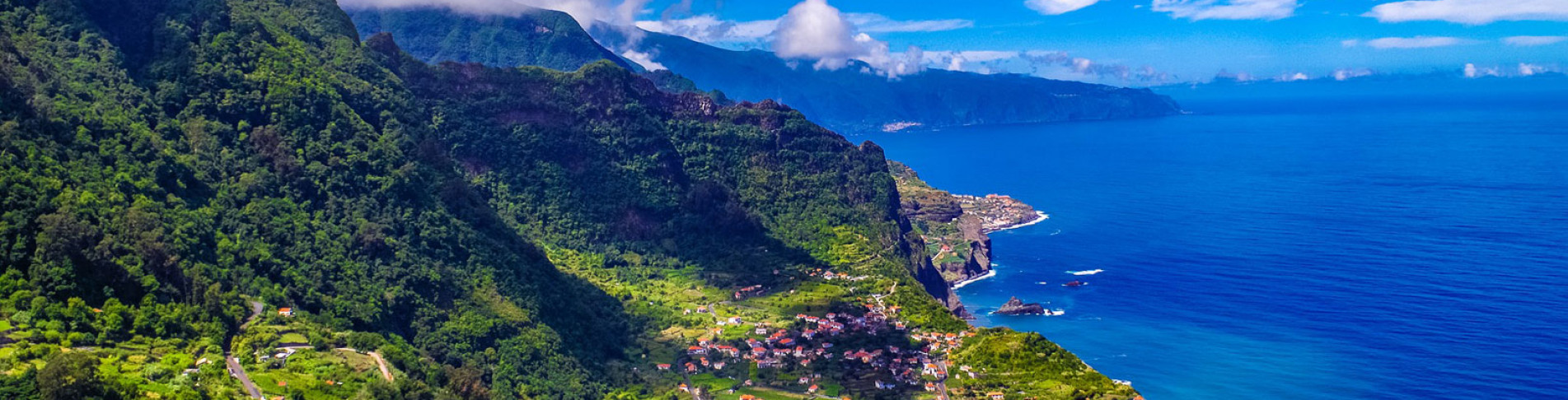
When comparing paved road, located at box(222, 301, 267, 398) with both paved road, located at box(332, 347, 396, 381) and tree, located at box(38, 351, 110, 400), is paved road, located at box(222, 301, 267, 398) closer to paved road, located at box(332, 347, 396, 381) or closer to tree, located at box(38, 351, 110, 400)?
paved road, located at box(332, 347, 396, 381)

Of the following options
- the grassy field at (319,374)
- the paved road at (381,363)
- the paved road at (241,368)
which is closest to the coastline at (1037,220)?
the paved road at (381,363)

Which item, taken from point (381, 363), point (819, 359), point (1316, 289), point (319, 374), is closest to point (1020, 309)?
point (1316, 289)

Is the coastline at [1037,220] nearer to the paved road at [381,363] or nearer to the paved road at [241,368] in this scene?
the paved road at [381,363]

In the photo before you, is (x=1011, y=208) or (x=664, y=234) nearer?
(x=664, y=234)

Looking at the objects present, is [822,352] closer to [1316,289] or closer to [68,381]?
[68,381]

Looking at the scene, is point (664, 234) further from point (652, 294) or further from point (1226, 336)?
point (1226, 336)

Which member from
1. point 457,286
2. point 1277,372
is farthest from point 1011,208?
point 457,286
